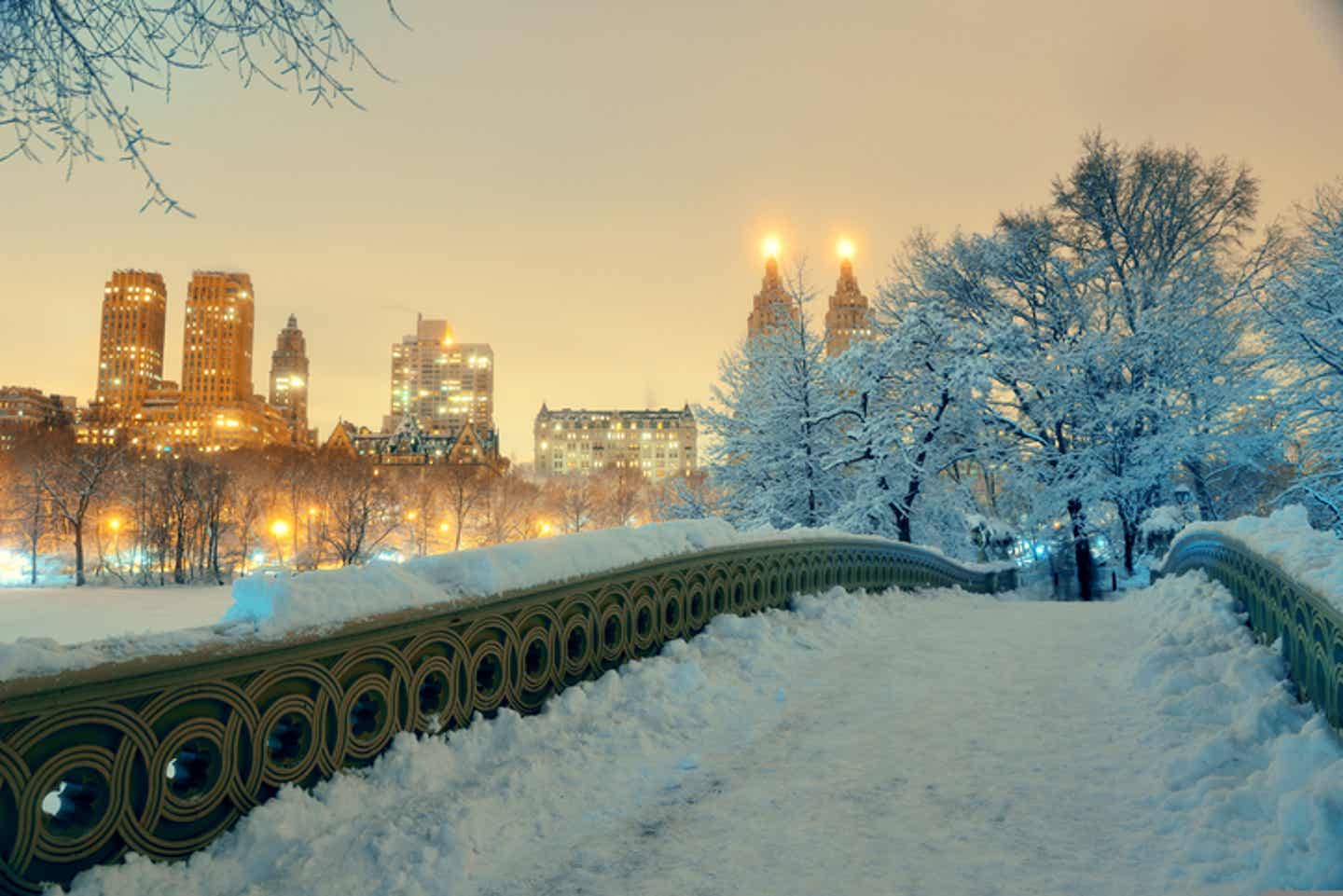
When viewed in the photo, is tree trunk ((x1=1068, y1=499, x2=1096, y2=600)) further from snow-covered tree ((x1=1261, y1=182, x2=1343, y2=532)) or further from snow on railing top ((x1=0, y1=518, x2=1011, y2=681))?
snow on railing top ((x1=0, y1=518, x2=1011, y2=681))

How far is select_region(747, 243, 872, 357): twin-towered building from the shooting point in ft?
86.6

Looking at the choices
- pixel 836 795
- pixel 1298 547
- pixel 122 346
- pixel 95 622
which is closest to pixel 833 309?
pixel 95 622

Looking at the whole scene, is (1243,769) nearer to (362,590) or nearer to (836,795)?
(836,795)

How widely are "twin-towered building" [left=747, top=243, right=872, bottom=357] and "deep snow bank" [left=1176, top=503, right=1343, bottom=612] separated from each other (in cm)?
1770

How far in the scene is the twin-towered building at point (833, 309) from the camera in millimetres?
26406

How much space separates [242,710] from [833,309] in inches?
3523

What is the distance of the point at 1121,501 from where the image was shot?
2394cm

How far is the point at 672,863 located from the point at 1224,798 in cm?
271

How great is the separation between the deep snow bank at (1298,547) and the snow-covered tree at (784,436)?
1586cm

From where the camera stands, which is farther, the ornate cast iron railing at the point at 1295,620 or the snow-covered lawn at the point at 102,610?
the snow-covered lawn at the point at 102,610

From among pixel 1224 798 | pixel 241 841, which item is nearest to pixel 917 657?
pixel 1224 798

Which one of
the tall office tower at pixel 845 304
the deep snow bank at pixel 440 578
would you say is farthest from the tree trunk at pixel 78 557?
the deep snow bank at pixel 440 578

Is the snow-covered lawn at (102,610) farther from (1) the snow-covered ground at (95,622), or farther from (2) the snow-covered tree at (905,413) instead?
(2) the snow-covered tree at (905,413)

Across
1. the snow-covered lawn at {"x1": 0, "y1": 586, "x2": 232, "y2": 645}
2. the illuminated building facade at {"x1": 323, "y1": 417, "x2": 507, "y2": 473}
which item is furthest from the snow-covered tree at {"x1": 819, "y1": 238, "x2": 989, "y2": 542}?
the illuminated building facade at {"x1": 323, "y1": 417, "x2": 507, "y2": 473}
